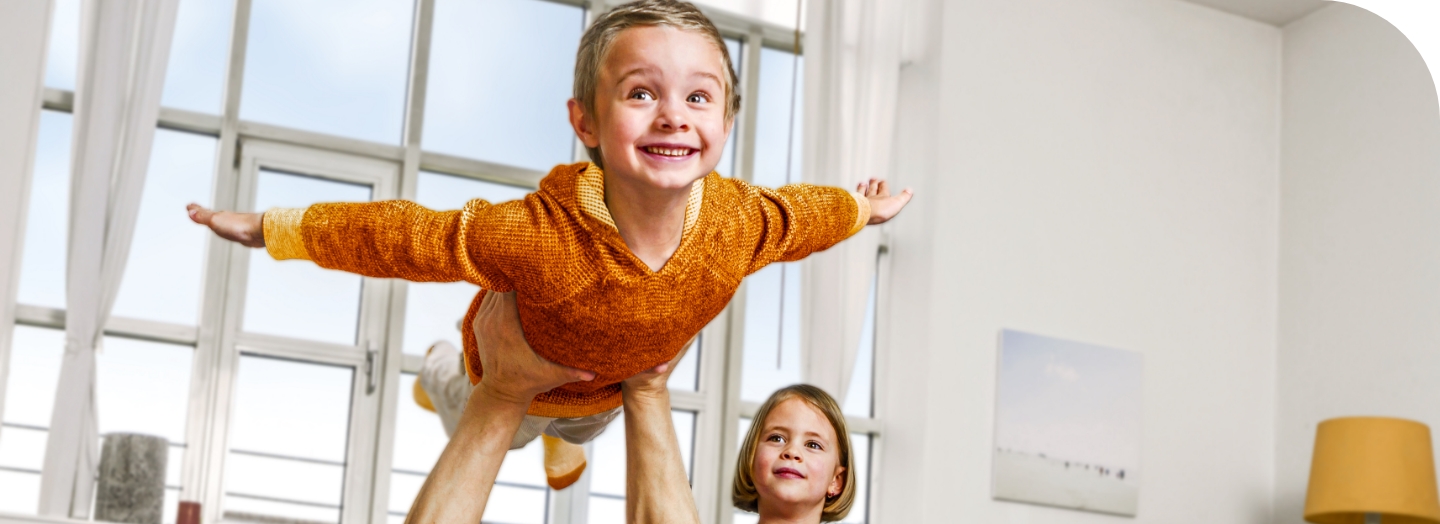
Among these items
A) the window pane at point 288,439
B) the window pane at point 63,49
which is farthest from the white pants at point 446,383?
the window pane at point 63,49

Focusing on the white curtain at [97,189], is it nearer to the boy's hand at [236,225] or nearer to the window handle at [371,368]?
the window handle at [371,368]

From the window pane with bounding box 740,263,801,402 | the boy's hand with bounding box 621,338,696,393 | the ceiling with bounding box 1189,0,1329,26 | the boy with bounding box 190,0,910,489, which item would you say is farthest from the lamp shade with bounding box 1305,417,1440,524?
the boy with bounding box 190,0,910,489

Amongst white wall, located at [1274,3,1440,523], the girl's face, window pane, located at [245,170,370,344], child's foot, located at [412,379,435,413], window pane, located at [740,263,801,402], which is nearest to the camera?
the girl's face

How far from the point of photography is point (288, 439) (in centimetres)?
476

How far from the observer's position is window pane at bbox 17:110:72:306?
181 inches

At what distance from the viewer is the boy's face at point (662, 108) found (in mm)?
1459

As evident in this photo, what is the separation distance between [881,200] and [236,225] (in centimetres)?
93

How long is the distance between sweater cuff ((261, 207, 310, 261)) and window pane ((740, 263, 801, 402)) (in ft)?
12.8

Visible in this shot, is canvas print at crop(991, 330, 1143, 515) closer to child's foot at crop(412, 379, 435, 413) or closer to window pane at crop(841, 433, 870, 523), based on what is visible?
window pane at crop(841, 433, 870, 523)

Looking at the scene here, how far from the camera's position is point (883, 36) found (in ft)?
18.5

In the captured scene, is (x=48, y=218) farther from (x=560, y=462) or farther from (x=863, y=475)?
(x=863, y=475)

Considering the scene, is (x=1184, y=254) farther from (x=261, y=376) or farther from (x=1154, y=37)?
(x=261, y=376)

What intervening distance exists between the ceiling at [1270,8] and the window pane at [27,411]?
18.1 ft

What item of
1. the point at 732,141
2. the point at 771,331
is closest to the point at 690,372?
the point at 771,331
